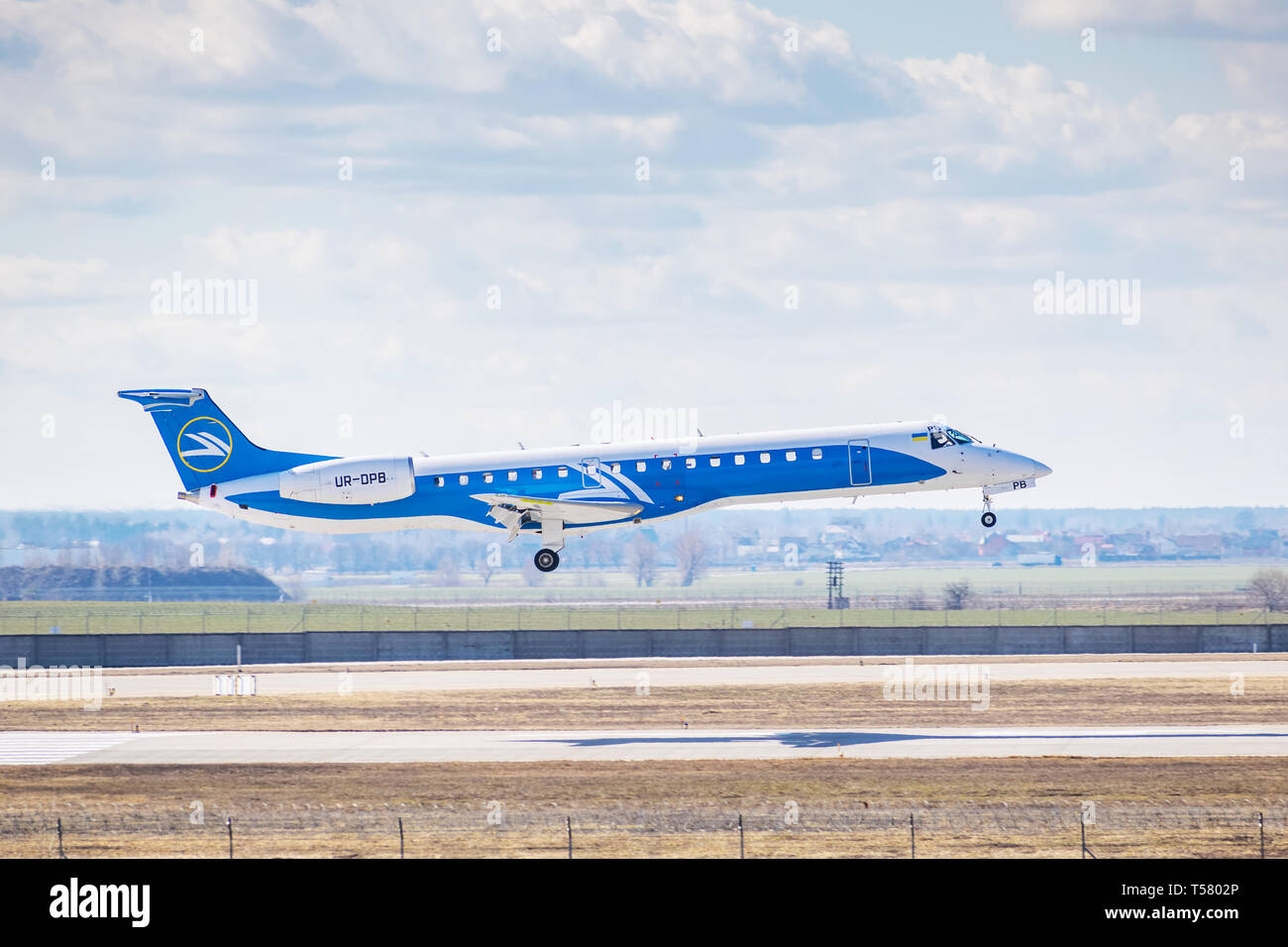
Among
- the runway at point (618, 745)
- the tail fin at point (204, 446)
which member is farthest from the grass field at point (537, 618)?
the runway at point (618, 745)

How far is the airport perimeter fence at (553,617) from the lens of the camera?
314 ft

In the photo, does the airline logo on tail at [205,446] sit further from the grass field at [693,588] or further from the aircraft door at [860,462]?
the grass field at [693,588]

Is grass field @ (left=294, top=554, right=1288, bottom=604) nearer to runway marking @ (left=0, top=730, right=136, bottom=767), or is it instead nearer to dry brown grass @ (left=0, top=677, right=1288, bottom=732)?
dry brown grass @ (left=0, top=677, right=1288, bottom=732)

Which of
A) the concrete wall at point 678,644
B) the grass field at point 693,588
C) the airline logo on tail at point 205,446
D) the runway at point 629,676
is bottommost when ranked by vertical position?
the runway at point 629,676

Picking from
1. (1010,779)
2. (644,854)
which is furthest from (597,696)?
(644,854)

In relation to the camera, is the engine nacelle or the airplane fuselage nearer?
the airplane fuselage

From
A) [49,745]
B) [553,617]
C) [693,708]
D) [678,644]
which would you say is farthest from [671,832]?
[553,617]

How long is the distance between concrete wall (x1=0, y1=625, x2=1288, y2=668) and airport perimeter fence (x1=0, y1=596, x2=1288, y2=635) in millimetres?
13338

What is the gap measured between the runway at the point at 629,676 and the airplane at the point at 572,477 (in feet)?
28.7

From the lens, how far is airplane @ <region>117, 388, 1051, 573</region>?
5116 cm

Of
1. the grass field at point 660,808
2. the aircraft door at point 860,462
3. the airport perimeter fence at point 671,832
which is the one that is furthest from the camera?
the aircraft door at point 860,462

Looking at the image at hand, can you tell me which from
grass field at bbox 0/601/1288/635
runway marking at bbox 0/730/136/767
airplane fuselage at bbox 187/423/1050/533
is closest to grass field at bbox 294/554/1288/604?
grass field at bbox 0/601/1288/635

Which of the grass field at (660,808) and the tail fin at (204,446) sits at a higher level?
the tail fin at (204,446)
